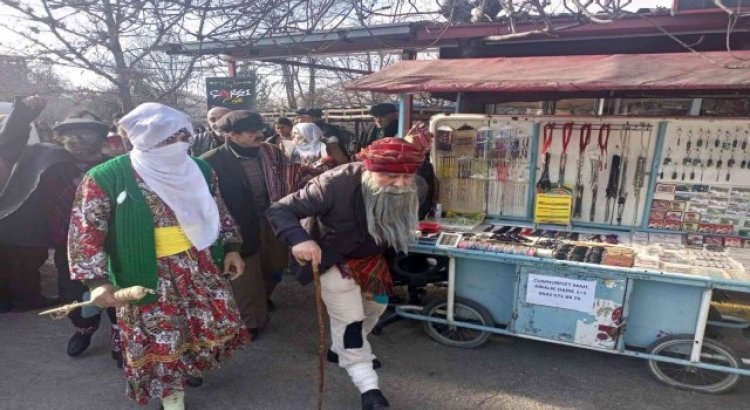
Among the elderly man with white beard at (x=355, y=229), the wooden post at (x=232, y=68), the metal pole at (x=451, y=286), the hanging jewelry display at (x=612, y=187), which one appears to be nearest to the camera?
the elderly man with white beard at (x=355, y=229)

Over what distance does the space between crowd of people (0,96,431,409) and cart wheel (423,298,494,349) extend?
0.61m

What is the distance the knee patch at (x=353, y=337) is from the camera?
8.82 ft

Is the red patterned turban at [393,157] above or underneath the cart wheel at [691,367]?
above

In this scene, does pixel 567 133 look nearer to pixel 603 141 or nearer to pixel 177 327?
pixel 603 141

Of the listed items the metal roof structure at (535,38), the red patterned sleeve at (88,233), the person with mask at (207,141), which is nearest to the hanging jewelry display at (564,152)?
the metal roof structure at (535,38)

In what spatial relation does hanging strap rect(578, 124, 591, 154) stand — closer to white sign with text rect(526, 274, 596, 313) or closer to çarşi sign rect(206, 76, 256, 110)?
white sign with text rect(526, 274, 596, 313)

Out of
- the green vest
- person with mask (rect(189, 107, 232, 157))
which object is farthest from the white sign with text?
person with mask (rect(189, 107, 232, 157))

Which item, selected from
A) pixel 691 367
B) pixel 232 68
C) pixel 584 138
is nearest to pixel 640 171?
pixel 584 138

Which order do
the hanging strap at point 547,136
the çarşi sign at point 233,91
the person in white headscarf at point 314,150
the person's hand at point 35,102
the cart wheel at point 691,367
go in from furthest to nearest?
the çarşi sign at point 233,91, the person in white headscarf at point 314,150, the person's hand at point 35,102, the hanging strap at point 547,136, the cart wheel at point 691,367

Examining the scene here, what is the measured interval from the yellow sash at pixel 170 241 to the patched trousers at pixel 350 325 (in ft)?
2.61

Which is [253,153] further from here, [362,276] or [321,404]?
[321,404]

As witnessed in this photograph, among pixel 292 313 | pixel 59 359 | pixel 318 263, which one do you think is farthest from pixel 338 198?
pixel 59 359

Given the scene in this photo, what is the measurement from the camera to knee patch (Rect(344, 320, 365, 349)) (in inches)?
106

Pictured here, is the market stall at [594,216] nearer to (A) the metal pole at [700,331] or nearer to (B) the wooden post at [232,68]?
(A) the metal pole at [700,331]
